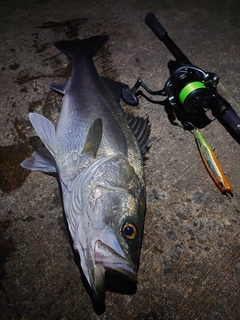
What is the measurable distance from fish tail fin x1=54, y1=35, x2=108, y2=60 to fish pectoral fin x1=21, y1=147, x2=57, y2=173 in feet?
4.22

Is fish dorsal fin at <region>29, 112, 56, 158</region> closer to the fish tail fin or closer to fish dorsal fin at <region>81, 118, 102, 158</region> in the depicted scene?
fish dorsal fin at <region>81, 118, 102, 158</region>

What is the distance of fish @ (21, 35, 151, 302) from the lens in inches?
61.3

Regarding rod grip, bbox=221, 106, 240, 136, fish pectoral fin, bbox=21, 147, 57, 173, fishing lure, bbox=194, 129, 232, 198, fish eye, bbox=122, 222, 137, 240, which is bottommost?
fishing lure, bbox=194, 129, 232, 198

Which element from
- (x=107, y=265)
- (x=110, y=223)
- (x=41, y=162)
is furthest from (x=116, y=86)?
(x=107, y=265)

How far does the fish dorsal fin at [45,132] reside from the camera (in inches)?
90.3

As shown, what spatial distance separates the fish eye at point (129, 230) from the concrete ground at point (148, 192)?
536 millimetres

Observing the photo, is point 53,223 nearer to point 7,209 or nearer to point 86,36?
point 7,209

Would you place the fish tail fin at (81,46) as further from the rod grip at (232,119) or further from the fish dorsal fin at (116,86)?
the rod grip at (232,119)

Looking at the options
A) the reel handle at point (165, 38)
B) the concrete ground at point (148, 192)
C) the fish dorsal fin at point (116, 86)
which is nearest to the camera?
the concrete ground at point (148, 192)

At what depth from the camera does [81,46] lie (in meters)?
3.12

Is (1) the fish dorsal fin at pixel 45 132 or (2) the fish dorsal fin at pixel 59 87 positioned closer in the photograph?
(1) the fish dorsal fin at pixel 45 132

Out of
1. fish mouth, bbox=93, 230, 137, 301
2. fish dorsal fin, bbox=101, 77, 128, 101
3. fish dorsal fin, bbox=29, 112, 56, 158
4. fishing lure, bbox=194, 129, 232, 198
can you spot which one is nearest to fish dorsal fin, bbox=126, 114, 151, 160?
fish dorsal fin, bbox=101, 77, 128, 101

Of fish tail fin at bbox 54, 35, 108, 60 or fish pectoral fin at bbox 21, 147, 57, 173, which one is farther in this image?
fish tail fin at bbox 54, 35, 108, 60

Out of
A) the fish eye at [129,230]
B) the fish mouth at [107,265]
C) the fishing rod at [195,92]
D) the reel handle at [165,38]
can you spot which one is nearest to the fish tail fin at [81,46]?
the reel handle at [165,38]
